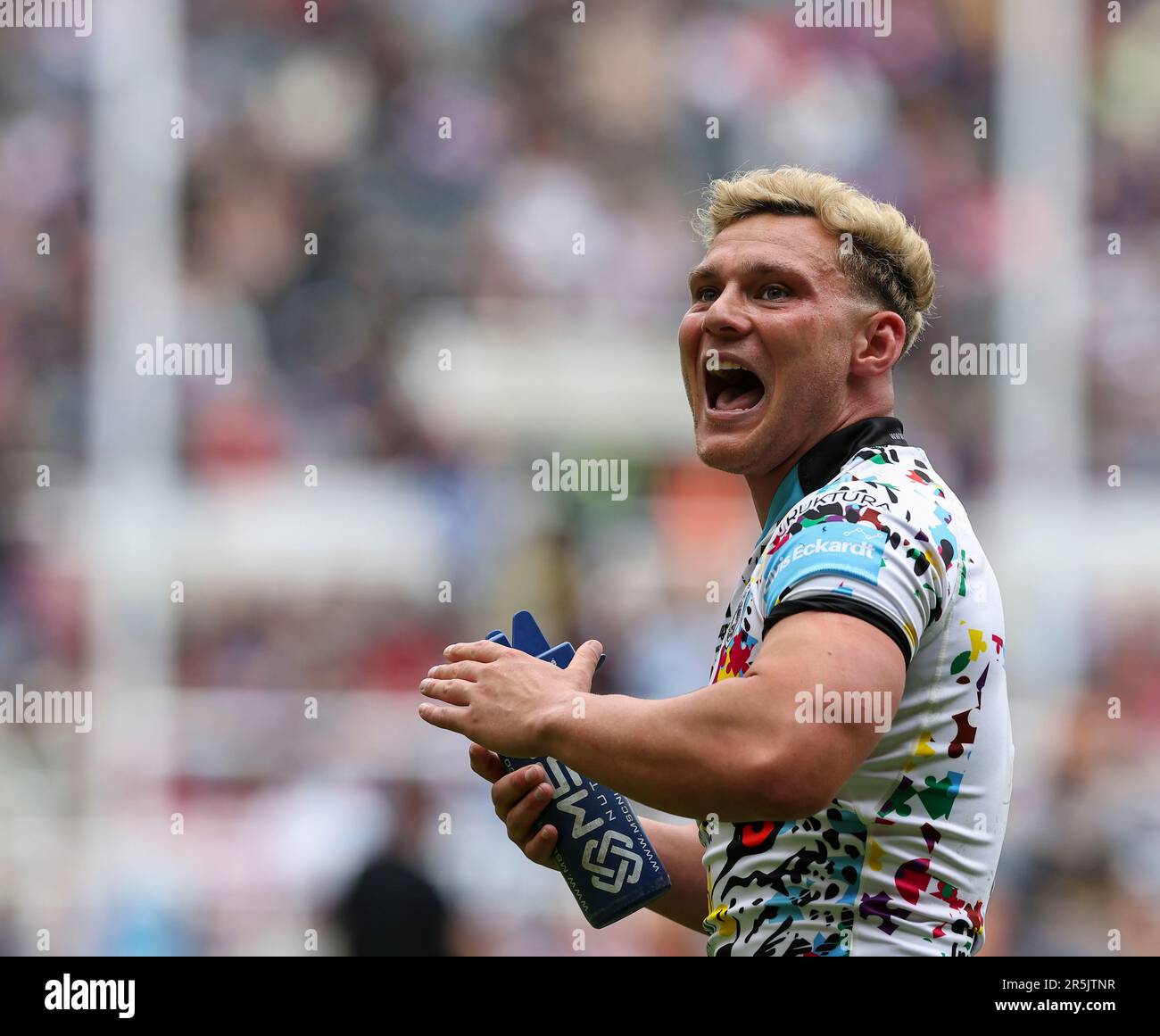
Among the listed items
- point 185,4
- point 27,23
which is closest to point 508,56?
point 185,4

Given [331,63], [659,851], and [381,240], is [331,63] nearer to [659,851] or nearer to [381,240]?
[381,240]

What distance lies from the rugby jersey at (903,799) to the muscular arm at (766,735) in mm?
144

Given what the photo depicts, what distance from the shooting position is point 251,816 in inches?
328

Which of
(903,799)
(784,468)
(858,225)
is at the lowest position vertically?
(903,799)

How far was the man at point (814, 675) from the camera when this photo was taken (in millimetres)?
2215

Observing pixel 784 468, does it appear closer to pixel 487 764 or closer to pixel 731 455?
pixel 731 455

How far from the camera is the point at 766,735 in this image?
2184 mm

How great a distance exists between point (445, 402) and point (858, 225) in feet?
21.8

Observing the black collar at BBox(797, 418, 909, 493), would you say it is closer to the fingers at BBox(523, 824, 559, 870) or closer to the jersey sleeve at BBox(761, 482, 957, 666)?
the jersey sleeve at BBox(761, 482, 957, 666)

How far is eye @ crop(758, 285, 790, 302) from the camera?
294 centimetres

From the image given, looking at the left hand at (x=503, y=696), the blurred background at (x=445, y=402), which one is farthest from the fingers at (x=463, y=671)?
the blurred background at (x=445, y=402)

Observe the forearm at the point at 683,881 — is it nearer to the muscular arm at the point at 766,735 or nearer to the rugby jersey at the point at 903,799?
the rugby jersey at the point at 903,799

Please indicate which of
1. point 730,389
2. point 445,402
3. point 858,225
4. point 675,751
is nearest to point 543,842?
point 675,751
